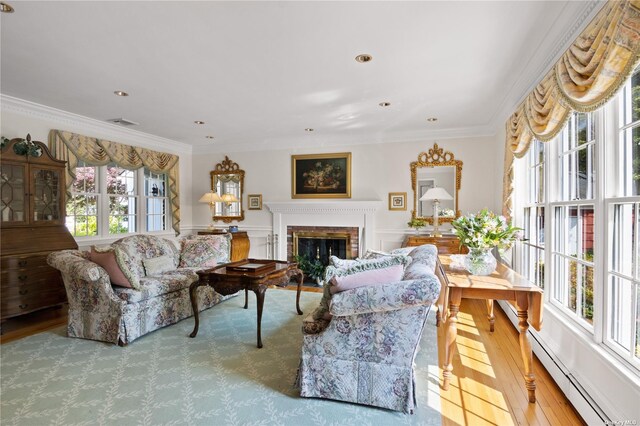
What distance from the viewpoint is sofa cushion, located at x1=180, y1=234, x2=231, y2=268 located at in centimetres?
424

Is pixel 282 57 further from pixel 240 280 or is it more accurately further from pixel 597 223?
pixel 597 223

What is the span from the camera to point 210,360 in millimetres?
2676

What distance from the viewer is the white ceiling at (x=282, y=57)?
2115 millimetres

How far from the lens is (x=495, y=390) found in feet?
7.47

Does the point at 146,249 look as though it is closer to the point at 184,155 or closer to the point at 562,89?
the point at 184,155

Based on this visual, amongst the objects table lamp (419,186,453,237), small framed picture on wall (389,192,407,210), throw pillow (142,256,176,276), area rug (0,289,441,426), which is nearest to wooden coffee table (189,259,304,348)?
area rug (0,289,441,426)

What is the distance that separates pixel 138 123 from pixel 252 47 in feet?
10.1

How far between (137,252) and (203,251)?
80cm

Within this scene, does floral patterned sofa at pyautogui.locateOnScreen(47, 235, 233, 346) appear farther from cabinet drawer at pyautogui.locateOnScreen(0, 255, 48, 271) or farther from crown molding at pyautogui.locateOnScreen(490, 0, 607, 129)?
crown molding at pyautogui.locateOnScreen(490, 0, 607, 129)

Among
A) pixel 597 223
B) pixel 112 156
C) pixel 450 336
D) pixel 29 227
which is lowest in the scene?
pixel 450 336

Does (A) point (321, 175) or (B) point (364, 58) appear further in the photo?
(A) point (321, 175)

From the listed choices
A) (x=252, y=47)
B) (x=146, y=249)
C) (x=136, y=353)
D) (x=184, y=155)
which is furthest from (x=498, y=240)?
(x=184, y=155)

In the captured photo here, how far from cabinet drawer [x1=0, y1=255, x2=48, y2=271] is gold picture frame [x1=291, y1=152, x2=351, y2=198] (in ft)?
12.0

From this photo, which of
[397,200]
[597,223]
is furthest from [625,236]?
[397,200]
